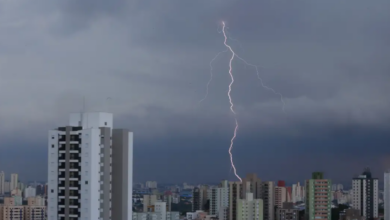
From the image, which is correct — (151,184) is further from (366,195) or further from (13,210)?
(366,195)

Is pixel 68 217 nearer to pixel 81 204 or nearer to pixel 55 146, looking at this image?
pixel 81 204

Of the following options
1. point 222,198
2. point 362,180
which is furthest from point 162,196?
point 362,180

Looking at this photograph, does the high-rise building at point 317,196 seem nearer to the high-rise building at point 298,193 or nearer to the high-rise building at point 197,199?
the high-rise building at point 298,193

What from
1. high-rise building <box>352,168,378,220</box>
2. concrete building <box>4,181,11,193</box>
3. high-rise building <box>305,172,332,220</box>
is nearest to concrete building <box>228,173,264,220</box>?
high-rise building <box>305,172,332,220</box>

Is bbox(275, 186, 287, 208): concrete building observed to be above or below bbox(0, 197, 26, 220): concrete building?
above

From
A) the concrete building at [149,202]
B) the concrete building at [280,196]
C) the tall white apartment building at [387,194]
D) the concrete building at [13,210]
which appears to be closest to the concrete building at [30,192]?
the concrete building at [13,210]

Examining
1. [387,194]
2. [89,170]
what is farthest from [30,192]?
[387,194]

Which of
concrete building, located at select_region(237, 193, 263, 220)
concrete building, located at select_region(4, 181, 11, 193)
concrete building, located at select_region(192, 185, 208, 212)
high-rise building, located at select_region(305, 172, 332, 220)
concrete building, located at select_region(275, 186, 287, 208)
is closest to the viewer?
concrete building, located at select_region(237, 193, 263, 220)

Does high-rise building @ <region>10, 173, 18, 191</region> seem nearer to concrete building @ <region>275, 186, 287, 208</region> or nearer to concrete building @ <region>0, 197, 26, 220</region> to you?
concrete building @ <region>0, 197, 26, 220</region>
